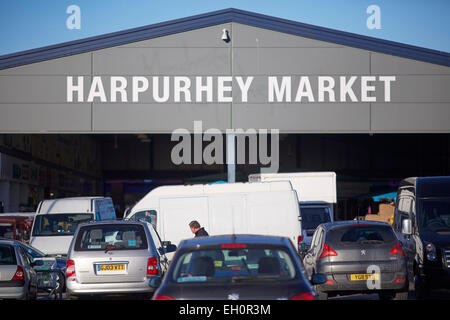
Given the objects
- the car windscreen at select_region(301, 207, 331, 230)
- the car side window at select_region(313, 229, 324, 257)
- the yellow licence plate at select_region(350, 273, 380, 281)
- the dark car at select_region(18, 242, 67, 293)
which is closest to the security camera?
the car windscreen at select_region(301, 207, 331, 230)

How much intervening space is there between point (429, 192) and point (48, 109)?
15545mm

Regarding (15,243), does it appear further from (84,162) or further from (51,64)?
(84,162)

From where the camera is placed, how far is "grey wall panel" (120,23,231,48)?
27891 mm

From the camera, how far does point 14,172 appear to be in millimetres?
34844

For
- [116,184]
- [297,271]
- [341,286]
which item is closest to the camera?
[297,271]

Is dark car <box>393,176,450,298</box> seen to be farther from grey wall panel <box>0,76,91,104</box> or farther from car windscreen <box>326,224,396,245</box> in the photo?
grey wall panel <box>0,76,91,104</box>

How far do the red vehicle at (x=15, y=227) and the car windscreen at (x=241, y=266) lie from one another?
50.7 ft

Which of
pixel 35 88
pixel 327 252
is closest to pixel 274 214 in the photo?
pixel 327 252

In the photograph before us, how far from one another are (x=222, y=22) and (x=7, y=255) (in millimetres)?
16317

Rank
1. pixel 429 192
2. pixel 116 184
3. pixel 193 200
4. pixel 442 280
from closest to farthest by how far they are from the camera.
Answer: pixel 442 280
pixel 429 192
pixel 193 200
pixel 116 184

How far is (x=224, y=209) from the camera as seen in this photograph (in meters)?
19.6

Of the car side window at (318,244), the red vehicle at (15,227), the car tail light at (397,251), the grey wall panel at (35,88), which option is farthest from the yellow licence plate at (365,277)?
the grey wall panel at (35,88)

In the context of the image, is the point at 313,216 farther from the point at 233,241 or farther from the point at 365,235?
the point at 233,241

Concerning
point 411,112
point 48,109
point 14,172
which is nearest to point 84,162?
point 14,172
